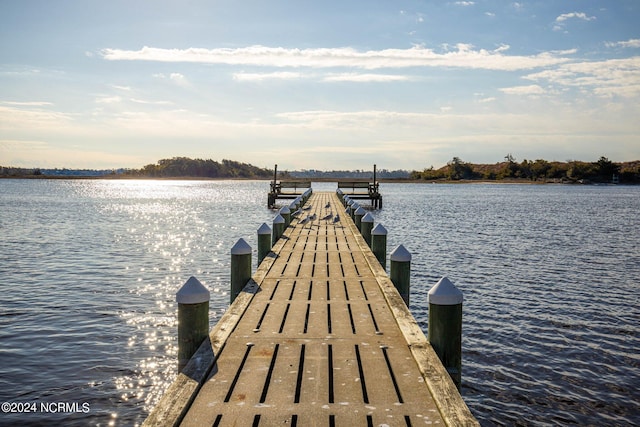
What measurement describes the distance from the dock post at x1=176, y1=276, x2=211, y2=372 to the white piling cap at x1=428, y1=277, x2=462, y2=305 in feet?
9.41

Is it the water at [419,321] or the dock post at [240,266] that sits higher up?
the dock post at [240,266]

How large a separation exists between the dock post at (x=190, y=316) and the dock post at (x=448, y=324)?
2905 mm

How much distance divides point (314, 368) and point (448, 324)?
1.80 m

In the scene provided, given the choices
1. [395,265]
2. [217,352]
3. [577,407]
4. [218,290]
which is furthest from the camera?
[218,290]

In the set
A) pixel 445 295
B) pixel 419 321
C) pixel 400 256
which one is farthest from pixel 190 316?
pixel 419 321

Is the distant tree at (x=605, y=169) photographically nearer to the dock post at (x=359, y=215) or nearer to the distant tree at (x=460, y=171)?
the distant tree at (x=460, y=171)

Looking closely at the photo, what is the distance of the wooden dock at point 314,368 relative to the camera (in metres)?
4.92

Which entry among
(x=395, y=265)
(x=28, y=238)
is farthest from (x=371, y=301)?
(x=28, y=238)

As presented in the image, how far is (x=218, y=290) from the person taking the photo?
1636cm

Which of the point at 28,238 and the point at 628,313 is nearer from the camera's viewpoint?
the point at 628,313

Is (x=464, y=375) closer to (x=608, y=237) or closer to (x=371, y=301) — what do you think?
(x=371, y=301)

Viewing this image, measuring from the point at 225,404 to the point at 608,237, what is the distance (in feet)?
104

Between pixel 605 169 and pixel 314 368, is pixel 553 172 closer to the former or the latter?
pixel 605 169

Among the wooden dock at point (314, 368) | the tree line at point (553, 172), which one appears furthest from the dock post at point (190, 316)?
the tree line at point (553, 172)
